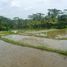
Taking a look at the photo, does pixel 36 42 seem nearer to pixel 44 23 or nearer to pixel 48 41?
pixel 48 41

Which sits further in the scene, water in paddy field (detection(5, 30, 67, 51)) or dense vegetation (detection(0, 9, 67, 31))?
dense vegetation (detection(0, 9, 67, 31))

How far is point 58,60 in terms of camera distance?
21.6 feet

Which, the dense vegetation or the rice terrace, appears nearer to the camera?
the rice terrace

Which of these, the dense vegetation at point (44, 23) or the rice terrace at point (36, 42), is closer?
the rice terrace at point (36, 42)

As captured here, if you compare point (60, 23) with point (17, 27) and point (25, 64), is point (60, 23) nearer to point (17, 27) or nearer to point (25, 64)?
point (17, 27)

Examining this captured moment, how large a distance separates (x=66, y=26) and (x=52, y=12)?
13.3 meters

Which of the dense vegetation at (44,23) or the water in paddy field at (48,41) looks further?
the dense vegetation at (44,23)

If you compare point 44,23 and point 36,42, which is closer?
point 36,42

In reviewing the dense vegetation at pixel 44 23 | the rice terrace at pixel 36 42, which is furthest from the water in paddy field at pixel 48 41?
the dense vegetation at pixel 44 23

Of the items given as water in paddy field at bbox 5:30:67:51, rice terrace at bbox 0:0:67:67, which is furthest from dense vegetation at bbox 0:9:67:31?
water in paddy field at bbox 5:30:67:51

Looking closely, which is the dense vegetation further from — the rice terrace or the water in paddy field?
the water in paddy field

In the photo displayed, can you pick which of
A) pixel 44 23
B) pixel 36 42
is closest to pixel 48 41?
pixel 36 42

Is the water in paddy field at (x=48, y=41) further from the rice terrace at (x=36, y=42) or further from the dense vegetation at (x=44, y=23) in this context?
the dense vegetation at (x=44, y=23)

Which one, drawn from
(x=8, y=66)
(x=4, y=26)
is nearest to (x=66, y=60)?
(x=8, y=66)
